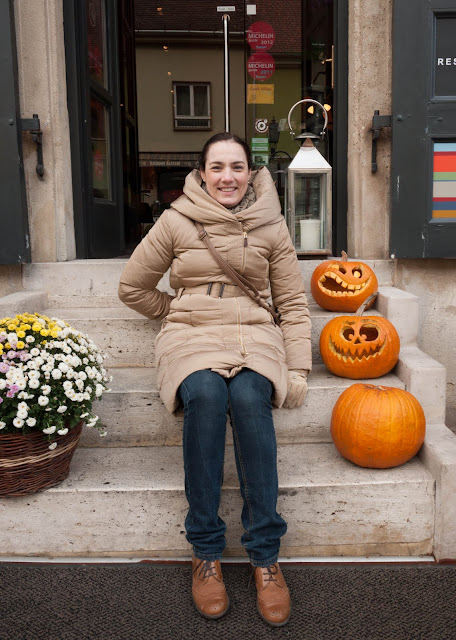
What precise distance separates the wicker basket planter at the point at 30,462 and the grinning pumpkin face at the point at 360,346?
46.0 inches

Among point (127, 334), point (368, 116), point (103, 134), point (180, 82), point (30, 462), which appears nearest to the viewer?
point (30, 462)

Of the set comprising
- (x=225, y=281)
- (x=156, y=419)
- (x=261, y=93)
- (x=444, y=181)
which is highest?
(x=261, y=93)

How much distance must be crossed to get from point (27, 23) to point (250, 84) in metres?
3.70

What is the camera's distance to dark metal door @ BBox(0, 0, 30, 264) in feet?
10.1

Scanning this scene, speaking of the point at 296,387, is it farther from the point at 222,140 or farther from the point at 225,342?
the point at 222,140

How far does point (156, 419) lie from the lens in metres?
2.51

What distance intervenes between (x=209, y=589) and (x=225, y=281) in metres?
1.11

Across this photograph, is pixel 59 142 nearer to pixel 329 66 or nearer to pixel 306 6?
pixel 329 66

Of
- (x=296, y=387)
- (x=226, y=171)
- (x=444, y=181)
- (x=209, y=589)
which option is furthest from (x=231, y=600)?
(x=444, y=181)

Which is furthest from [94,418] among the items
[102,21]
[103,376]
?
[102,21]

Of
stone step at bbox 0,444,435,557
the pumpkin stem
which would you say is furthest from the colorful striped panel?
stone step at bbox 0,444,435,557

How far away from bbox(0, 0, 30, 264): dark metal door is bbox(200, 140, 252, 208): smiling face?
1.38 meters

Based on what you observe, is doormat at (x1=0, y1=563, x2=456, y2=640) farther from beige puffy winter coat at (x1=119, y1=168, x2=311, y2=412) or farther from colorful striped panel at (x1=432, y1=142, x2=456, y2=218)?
colorful striped panel at (x1=432, y1=142, x2=456, y2=218)

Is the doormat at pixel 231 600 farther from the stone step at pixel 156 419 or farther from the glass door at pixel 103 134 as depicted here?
the glass door at pixel 103 134
